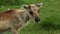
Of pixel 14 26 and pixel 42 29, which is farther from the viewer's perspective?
pixel 42 29

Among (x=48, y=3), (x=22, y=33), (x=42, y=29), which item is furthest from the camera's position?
(x=48, y=3)

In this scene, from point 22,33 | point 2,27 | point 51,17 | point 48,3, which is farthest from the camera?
point 48,3

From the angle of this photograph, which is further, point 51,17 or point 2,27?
point 51,17

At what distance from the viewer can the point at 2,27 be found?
1060cm

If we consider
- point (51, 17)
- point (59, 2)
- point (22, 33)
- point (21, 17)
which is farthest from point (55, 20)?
point (59, 2)

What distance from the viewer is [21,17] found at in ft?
35.8

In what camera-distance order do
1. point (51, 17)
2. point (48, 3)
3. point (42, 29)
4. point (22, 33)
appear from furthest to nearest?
point (48, 3), point (51, 17), point (42, 29), point (22, 33)

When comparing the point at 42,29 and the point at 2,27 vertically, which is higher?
the point at 2,27

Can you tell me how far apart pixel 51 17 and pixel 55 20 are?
1.23 feet

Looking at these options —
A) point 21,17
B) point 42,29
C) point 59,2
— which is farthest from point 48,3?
point 21,17

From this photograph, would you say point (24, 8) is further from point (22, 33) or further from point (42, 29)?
point (42, 29)

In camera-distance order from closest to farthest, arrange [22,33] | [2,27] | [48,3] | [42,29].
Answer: [2,27]
[22,33]
[42,29]
[48,3]

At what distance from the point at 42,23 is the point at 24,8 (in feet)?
10.4

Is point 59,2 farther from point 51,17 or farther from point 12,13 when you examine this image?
point 12,13
